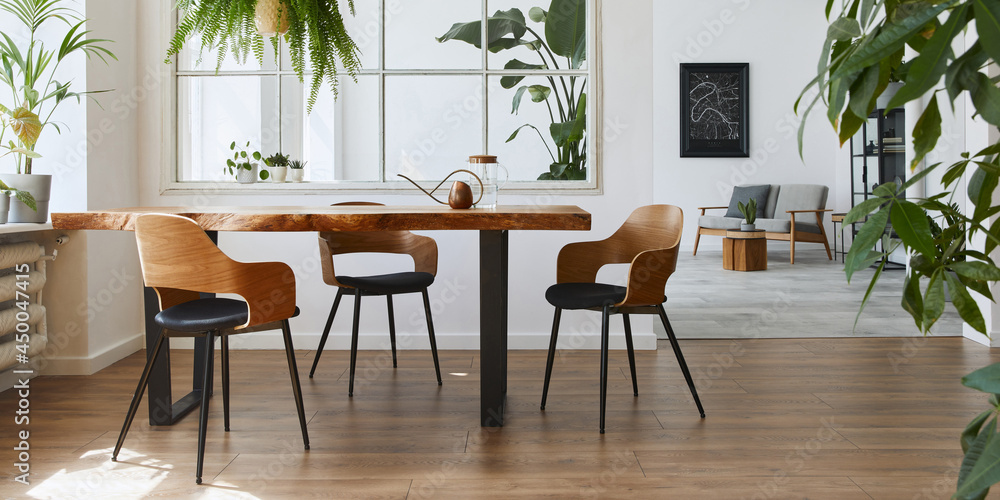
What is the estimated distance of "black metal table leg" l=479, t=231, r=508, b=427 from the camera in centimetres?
242

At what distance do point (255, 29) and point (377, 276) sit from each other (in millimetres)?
1372

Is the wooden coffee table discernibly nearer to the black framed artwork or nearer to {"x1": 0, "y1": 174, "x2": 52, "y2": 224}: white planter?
the black framed artwork

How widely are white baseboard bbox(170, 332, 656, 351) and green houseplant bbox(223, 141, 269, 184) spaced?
84cm

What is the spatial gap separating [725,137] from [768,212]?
120 centimetres

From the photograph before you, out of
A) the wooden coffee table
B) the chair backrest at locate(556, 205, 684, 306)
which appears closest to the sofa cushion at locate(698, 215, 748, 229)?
the wooden coffee table

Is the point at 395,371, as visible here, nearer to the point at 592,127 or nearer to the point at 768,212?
the point at 592,127

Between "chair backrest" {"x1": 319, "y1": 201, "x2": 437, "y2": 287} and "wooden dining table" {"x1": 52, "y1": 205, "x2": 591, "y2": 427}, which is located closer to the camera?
"wooden dining table" {"x1": 52, "y1": 205, "x2": 591, "y2": 427}

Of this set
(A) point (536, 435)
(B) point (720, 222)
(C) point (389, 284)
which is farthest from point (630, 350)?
(B) point (720, 222)

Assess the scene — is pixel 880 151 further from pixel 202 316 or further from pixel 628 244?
pixel 202 316

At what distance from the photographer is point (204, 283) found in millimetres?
2121

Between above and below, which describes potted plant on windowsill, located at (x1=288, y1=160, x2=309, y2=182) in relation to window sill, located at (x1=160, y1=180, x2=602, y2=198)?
above

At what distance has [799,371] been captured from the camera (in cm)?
330

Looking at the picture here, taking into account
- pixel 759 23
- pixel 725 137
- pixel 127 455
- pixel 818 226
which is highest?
pixel 759 23

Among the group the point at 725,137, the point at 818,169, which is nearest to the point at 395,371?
the point at 725,137
